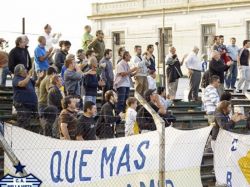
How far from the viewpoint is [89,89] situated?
1770cm

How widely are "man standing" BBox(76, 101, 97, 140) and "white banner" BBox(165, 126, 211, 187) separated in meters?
1.25

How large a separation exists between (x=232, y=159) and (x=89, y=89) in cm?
415

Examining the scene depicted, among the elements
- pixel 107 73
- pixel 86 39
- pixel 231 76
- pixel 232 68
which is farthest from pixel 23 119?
pixel 231 76

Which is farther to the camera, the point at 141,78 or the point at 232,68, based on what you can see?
the point at 232,68

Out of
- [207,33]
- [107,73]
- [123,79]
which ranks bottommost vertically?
[123,79]

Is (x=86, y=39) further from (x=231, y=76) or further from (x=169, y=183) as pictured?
(x=169, y=183)

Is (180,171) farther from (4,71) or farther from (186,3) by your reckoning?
(186,3)

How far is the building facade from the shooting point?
157 ft

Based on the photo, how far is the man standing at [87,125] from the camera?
1348 centimetres

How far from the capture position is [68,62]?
17.0 meters

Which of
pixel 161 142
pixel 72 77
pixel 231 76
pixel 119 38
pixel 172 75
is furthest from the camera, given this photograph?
pixel 119 38

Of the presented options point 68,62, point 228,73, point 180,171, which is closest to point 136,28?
point 228,73

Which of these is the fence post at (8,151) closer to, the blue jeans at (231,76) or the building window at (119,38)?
the blue jeans at (231,76)

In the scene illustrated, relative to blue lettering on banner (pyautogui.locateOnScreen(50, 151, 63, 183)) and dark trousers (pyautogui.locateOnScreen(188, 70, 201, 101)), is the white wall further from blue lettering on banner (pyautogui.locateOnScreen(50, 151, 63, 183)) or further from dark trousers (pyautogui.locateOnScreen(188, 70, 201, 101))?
blue lettering on banner (pyautogui.locateOnScreen(50, 151, 63, 183))
